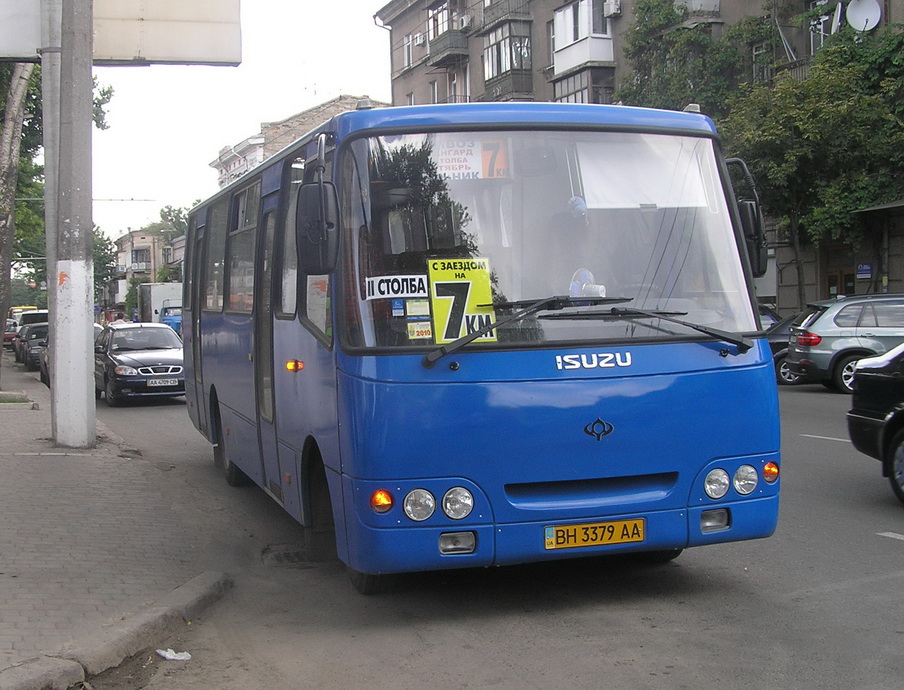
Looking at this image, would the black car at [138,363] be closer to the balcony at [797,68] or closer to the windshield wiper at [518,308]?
the windshield wiper at [518,308]

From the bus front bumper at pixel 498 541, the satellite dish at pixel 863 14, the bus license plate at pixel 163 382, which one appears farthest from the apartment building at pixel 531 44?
the bus front bumper at pixel 498 541

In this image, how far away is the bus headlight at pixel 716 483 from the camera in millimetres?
5992

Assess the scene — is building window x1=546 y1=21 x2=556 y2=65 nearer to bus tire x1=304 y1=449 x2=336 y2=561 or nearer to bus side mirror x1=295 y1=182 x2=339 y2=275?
bus tire x1=304 y1=449 x2=336 y2=561

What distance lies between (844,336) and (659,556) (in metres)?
14.5

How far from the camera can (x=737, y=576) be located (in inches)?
267

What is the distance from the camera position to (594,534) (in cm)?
581

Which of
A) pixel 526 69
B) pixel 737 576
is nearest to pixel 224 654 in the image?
pixel 737 576

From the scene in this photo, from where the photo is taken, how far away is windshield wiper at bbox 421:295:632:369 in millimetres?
5633

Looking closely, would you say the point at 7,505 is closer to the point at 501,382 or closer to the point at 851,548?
the point at 501,382

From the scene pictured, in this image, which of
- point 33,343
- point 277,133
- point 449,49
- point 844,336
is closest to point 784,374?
point 844,336

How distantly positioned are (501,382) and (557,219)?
996mm

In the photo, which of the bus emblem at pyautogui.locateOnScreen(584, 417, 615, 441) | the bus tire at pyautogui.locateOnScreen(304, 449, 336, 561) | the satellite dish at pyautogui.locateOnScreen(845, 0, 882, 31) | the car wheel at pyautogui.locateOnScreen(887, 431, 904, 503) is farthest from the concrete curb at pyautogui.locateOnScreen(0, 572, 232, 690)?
the satellite dish at pyautogui.locateOnScreen(845, 0, 882, 31)

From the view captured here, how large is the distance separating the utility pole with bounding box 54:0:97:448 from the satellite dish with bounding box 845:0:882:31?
23.5 m

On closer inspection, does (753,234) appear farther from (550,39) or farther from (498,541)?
(550,39)
